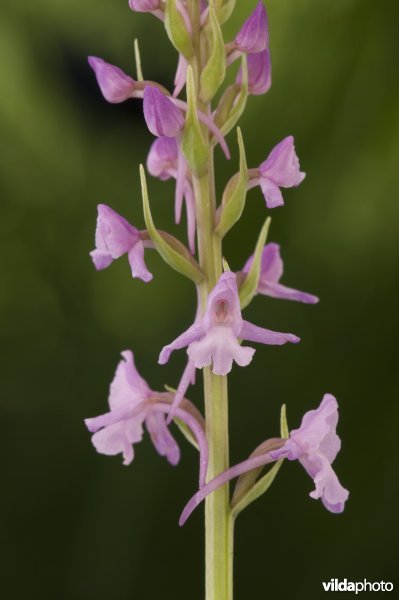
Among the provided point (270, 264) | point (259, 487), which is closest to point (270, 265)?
point (270, 264)

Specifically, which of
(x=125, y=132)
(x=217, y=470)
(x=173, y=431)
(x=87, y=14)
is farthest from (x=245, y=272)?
(x=87, y=14)

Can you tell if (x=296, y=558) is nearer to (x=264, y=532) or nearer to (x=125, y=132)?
(x=264, y=532)

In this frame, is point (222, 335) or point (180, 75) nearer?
point (222, 335)

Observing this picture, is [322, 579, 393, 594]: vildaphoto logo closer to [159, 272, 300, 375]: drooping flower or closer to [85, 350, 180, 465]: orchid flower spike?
[85, 350, 180, 465]: orchid flower spike

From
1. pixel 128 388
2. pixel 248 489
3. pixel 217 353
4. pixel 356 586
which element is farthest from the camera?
pixel 356 586

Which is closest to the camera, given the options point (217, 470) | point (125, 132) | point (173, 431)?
point (217, 470)

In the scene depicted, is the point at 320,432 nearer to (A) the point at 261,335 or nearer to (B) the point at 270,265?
(A) the point at 261,335
